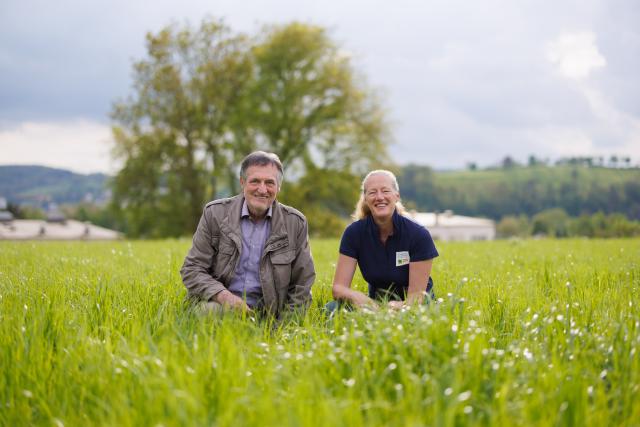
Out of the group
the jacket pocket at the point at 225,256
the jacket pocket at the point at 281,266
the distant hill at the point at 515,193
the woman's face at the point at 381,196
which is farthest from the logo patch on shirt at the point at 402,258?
the distant hill at the point at 515,193

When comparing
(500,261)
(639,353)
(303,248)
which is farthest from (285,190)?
(639,353)

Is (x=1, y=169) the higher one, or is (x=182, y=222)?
(x=1, y=169)

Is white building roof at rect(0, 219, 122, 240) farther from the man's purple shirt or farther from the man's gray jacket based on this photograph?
the man's purple shirt

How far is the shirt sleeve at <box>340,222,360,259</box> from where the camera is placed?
582cm

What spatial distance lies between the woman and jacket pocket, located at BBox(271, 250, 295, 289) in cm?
56

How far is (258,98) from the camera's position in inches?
1475

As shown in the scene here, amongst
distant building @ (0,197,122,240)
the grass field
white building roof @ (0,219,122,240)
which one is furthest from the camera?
distant building @ (0,197,122,240)

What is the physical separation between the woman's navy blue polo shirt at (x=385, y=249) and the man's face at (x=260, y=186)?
3.13ft

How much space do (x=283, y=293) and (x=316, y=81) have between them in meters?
34.2

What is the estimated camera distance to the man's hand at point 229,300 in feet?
16.6

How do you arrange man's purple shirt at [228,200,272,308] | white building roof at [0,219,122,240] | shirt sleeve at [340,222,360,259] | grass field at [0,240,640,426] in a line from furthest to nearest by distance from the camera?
1. white building roof at [0,219,122,240]
2. shirt sleeve at [340,222,360,259]
3. man's purple shirt at [228,200,272,308]
4. grass field at [0,240,640,426]

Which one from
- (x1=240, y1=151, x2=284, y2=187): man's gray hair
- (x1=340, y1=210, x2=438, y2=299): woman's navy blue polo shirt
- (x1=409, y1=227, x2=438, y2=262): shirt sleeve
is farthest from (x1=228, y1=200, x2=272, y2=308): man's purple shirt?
(x1=409, y1=227, x2=438, y2=262): shirt sleeve

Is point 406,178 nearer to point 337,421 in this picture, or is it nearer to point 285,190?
point 285,190

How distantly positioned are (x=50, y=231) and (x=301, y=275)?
320ft
